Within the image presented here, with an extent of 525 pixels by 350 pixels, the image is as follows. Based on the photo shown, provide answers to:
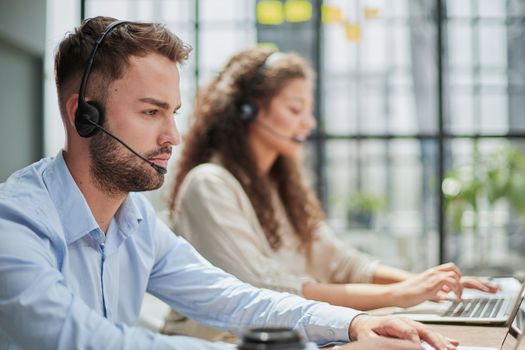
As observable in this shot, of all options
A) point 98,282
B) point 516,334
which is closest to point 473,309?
point 516,334

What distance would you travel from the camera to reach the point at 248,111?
2.30 m

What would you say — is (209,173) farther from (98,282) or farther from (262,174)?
(98,282)

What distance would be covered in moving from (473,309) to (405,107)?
300 centimetres

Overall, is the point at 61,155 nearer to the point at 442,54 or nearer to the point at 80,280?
the point at 80,280

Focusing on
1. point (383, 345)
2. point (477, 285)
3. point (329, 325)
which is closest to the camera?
point (383, 345)

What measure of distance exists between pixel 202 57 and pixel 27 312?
3521mm

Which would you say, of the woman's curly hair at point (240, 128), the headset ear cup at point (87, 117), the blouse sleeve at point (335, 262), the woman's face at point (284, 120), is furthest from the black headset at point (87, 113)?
the blouse sleeve at point (335, 262)

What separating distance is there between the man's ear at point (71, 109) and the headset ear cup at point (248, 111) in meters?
1.01

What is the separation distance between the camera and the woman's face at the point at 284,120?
7.54ft

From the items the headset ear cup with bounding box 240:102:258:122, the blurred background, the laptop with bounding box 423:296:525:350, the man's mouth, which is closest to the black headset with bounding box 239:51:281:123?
the headset ear cup with bounding box 240:102:258:122

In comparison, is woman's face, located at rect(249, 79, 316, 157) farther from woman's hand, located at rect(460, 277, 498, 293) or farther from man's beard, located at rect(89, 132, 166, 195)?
man's beard, located at rect(89, 132, 166, 195)

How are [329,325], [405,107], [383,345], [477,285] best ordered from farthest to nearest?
[405,107] < [477,285] < [329,325] < [383,345]

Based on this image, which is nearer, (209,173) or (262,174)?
(209,173)

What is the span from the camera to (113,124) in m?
1.32
